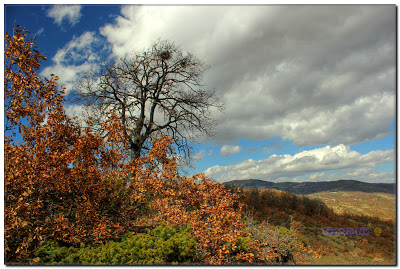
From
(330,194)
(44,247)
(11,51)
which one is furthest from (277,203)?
(11,51)

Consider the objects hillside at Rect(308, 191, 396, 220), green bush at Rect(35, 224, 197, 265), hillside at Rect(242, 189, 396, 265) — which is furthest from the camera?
hillside at Rect(308, 191, 396, 220)

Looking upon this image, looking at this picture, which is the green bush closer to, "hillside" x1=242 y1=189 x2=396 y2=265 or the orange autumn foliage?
the orange autumn foliage

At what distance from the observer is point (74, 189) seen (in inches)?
218

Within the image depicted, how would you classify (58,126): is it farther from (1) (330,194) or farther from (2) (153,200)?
(1) (330,194)

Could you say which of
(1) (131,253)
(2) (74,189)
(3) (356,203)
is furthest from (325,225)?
(2) (74,189)

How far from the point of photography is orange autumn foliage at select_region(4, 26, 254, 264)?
4570mm

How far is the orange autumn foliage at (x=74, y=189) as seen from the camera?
4570 millimetres

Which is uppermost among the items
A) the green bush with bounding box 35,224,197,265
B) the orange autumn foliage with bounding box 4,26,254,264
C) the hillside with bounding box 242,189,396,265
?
the orange autumn foliage with bounding box 4,26,254,264

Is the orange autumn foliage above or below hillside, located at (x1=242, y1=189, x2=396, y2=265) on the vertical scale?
above

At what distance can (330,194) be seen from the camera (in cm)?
1380

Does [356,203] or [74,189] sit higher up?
[74,189]

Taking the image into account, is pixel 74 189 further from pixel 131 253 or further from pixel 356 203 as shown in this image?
pixel 356 203

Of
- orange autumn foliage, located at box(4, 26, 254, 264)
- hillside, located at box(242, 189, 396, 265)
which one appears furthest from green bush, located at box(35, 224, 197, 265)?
hillside, located at box(242, 189, 396, 265)

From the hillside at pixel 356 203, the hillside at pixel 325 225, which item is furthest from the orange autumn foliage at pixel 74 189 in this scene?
the hillside at pixel 356 203
